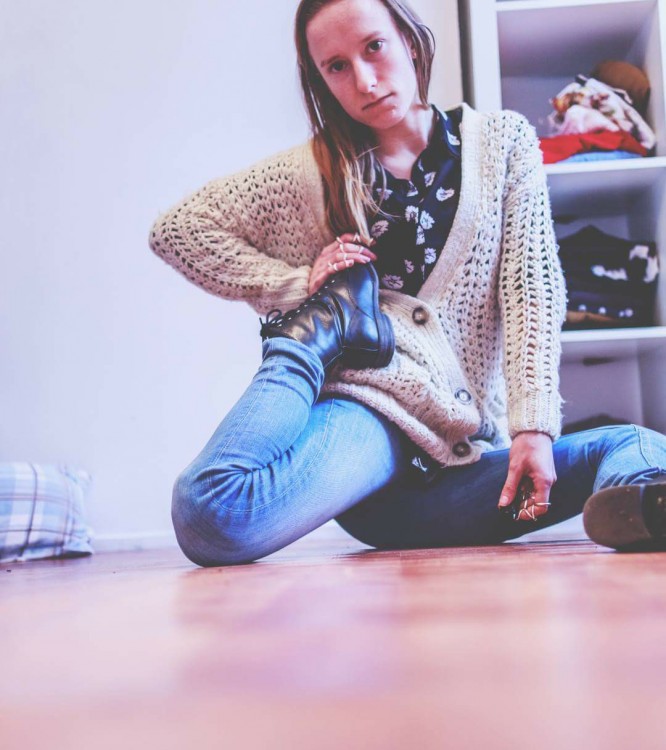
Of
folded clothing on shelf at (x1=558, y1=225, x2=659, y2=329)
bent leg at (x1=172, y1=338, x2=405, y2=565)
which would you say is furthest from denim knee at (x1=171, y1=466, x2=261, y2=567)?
folded clothing on shelf at (x1=558, y1=225, x2=659, y2=329)

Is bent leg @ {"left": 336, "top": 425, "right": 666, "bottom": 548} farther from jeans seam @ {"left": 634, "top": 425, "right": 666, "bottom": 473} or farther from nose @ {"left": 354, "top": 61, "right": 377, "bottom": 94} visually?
nose @ {"left": 354, "top": 61, "right": 377, "bottom": 94}

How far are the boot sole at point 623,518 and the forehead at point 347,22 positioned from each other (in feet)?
2.43

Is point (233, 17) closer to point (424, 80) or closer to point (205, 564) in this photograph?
point (424, 80)

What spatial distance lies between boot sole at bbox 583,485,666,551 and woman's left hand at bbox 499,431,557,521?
0.78 ft

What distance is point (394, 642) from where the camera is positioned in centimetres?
35

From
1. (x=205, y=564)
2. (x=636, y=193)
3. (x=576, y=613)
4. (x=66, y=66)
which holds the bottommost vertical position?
(x=205, y=564)

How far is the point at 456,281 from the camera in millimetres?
1367

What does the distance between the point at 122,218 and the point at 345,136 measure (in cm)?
124

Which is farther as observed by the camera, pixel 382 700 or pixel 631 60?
pixel 631 60

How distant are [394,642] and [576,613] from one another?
114 mm

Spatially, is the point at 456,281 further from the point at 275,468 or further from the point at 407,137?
the point at 275,468

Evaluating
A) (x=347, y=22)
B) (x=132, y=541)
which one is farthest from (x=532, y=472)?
(x=132, y=541)

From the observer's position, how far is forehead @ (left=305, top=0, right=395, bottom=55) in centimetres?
130

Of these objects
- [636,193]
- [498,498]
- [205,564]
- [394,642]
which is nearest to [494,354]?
[498,498]
